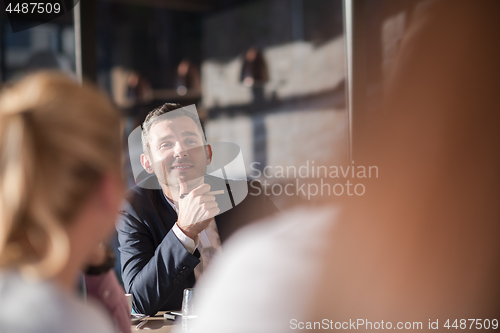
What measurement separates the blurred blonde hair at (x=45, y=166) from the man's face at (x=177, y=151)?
3.05 ft

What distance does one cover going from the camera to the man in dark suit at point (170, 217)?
1.36 meters

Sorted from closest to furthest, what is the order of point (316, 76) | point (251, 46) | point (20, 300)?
point (20, 300), point (316, 76), point (251, 46)

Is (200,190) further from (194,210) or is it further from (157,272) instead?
(157,272)

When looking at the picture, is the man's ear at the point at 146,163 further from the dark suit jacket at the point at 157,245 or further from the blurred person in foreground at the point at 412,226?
the blurred person in foreground at the point at 412,226

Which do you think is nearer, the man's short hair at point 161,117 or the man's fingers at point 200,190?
the man's fingers at point 200,190

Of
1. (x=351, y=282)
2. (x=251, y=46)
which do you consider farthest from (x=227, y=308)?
(x=251, y=46)

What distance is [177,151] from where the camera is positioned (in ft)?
4.89

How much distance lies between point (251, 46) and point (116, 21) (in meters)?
2.13

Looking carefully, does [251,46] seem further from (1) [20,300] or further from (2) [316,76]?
(1) [20,300]

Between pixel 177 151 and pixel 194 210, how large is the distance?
0.72 feet

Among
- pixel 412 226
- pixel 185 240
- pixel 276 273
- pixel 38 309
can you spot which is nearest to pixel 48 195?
pixel 38 309

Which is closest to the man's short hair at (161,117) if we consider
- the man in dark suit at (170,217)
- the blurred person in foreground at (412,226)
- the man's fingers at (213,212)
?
the man in dark suit at (170,217)

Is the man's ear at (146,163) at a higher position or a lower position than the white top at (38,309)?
higher

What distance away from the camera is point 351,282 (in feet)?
1.92
